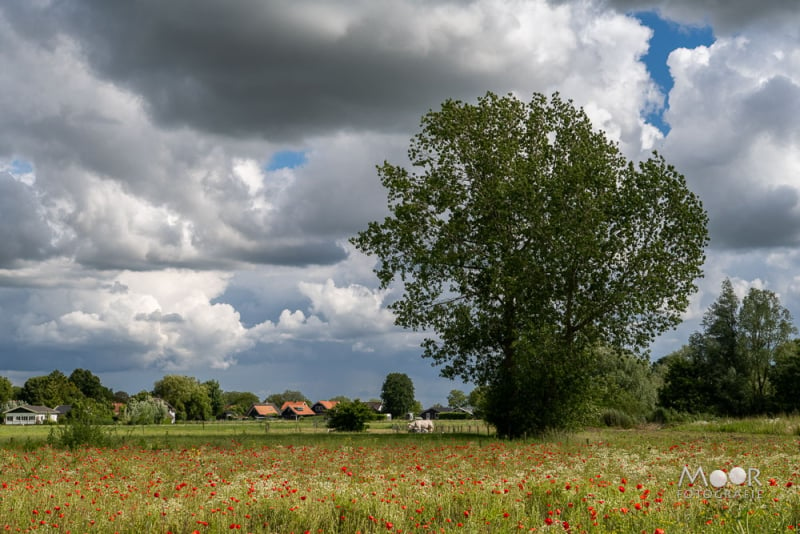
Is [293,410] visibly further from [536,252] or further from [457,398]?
[536,252]

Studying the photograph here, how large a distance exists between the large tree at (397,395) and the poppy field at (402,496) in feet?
467

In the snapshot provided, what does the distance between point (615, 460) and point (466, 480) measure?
264 inches

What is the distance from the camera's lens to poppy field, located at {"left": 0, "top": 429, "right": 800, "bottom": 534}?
10.6 metres

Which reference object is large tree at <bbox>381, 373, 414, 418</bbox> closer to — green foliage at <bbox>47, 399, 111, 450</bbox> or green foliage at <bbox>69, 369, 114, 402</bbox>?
green foliage at <bbox>69, 369, 114, 402</bbox>

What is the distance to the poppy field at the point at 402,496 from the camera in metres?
10.6

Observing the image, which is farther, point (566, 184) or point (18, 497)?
point (566, 184)

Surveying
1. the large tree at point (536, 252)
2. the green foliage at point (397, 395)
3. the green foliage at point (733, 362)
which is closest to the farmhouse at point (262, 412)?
the green foliage at point (397, 395)

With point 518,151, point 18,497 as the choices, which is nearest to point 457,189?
point 518,151

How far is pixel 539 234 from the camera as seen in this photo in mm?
34094

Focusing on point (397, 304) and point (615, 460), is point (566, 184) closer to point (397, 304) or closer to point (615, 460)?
point (397, 304)

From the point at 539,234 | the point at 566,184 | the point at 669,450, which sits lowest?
the point at 669,450

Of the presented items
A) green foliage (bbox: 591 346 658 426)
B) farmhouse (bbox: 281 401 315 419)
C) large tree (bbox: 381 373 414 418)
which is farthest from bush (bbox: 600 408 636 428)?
farmhouse (bbox: 281 401 315 419)

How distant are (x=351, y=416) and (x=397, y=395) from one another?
10975 centimetres

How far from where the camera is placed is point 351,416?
5291 cm
